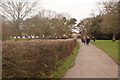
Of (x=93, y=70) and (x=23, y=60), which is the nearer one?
(x=23, y=60)

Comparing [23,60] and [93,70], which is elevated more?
[23,60]

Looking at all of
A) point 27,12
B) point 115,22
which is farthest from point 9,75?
point 27,12

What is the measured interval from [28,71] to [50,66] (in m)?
2.09

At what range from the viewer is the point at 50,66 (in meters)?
6.00

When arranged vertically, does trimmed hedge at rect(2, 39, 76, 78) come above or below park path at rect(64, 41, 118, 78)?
above

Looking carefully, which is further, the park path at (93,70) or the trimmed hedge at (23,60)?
the park path at (93,70)

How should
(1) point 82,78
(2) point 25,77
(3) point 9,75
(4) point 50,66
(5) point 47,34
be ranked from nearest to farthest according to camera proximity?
(3) point 9,75
(2) point 25,77
(1) point 82,78
(4) point 50,66
(5) point 47,34

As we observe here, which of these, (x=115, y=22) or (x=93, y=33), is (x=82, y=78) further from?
(x=93, y=33)

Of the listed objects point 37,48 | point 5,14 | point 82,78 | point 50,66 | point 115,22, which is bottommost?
point 82,78

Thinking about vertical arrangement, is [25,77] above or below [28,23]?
below

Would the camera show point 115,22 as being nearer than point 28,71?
No

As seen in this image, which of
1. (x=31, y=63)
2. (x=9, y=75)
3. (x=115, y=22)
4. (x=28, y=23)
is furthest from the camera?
(x=28, y=23)

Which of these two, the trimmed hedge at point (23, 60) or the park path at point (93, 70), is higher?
the trimmed hedge at point (23, 60)

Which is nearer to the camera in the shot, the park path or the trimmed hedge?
the trimmed hedge
